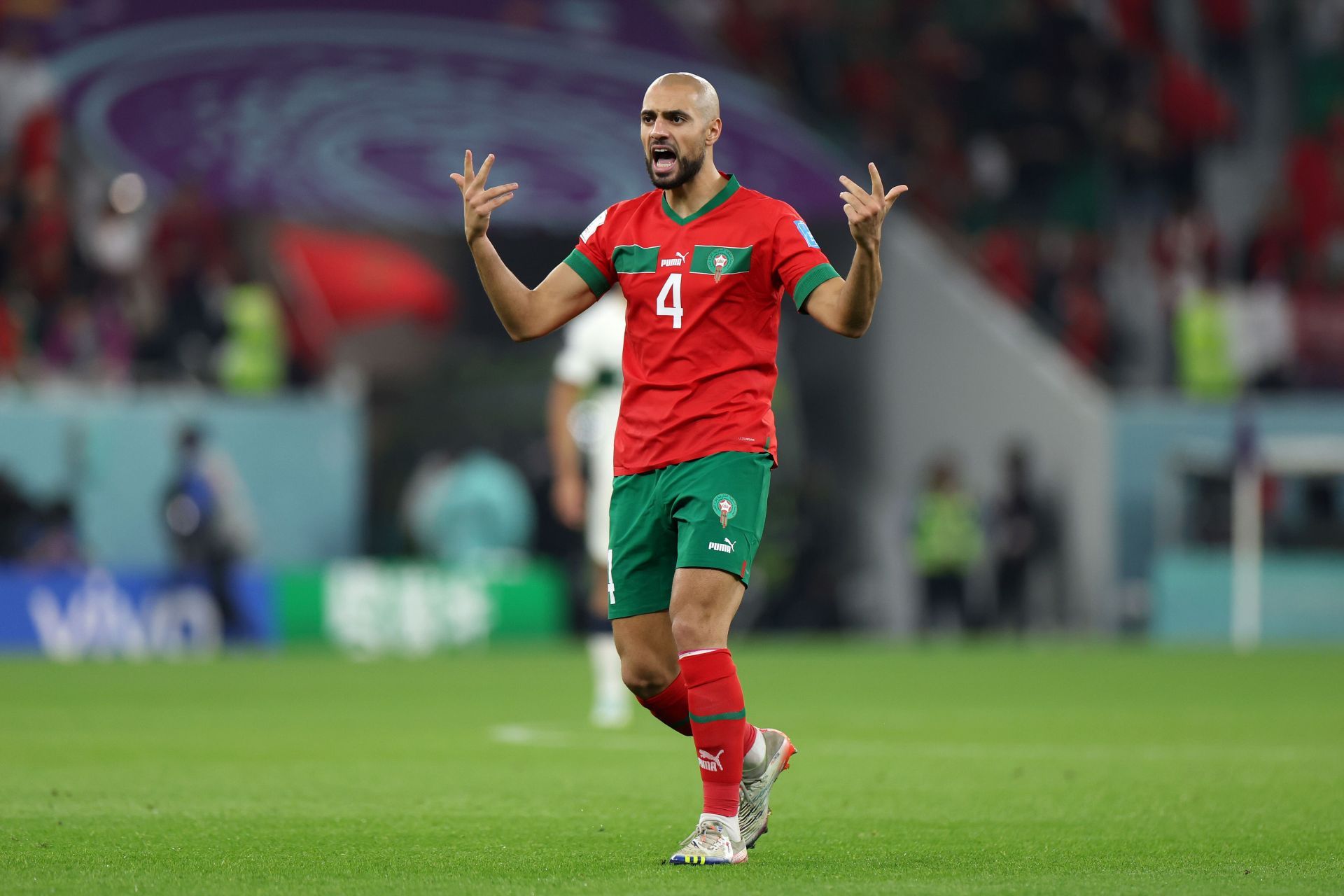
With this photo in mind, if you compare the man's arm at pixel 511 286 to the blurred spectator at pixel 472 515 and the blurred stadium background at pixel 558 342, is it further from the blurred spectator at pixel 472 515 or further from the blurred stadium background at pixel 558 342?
the blurred spectator at pixel 472 515

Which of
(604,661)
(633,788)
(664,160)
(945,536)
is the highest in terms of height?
(664,160)

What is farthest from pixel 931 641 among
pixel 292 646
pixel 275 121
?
pixel 275 121

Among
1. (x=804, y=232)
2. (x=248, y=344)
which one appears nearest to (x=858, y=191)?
(x=804, y=232)

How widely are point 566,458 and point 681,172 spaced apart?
4.86 metres

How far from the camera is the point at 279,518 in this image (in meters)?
21.4

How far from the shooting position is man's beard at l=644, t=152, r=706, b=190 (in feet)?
21.5

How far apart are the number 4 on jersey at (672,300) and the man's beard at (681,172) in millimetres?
268

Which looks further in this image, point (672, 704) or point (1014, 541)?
point (1014, 541)

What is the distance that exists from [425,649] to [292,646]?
48.6 inches

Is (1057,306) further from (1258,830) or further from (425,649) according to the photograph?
(1258,830)

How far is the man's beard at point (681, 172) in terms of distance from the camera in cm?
654

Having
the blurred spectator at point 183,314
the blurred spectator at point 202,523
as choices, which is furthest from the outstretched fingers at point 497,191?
the blurred spectator at point 183,314

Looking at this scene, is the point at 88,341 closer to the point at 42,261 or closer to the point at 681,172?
the point at 42,261

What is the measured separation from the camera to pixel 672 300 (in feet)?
21.6
